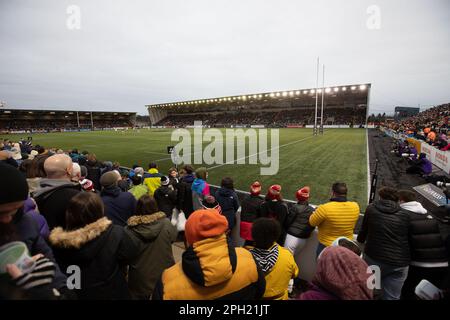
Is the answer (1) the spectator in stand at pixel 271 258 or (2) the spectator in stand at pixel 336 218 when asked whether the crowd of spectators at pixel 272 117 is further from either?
(1) the spectator in stand at pixel 271 258

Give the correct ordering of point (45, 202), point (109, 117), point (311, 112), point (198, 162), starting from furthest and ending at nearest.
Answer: point (109, 117) < point (311, 112) < point (198, 162) < point (45, 202)

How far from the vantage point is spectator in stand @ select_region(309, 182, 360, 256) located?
3195 millimetres

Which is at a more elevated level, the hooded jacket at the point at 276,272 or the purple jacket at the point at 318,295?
the purple jacket at the point at 318,295

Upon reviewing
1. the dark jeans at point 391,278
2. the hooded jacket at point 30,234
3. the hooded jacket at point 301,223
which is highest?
the hooded jacket at point 30,234

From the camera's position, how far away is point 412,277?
2838mm

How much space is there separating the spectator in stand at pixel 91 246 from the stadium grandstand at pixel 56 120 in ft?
259

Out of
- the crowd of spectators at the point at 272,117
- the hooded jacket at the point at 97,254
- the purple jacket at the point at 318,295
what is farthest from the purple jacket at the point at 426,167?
the crowd of spectators at the point at 272,117

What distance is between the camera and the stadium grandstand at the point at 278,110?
52.0 metres

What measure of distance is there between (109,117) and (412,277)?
99.8 meters

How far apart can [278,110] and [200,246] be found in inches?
2771

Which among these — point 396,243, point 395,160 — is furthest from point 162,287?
point 395,160

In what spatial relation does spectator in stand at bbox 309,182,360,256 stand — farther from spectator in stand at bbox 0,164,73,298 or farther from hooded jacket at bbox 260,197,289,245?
spectator in stand at bbox 0,164,73,298

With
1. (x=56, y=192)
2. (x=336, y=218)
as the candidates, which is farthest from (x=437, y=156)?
(x=56, y=192)
